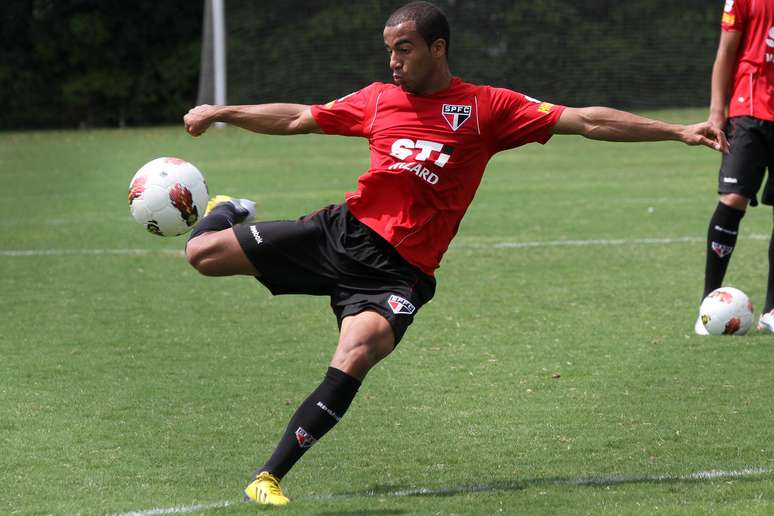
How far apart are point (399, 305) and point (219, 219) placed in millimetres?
1014

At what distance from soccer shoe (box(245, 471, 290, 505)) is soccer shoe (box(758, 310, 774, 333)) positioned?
4.40 m

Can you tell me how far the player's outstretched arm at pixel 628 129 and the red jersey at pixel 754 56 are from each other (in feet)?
9.52

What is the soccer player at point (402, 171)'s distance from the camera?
5.39m

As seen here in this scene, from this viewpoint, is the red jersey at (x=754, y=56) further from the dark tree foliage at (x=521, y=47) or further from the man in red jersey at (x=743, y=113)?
the dark tree foliage at (x=521, y=47)

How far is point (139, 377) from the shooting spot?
7.22 metres

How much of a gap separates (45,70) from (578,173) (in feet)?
69.7

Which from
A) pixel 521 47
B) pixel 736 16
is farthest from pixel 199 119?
pixel 521 47

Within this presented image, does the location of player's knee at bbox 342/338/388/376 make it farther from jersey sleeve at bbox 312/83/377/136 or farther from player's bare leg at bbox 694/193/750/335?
player's bare leg at bbox 694/193/750/335

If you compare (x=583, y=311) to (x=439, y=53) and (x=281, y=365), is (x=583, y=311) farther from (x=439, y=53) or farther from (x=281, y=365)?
(x=439, y=53)

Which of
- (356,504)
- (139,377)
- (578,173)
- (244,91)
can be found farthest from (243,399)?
(244,91)

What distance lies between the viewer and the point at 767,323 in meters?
8.32

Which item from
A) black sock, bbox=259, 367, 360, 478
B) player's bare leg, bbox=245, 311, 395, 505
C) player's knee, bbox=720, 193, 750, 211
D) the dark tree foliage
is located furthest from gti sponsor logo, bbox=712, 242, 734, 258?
the dark tree foliage

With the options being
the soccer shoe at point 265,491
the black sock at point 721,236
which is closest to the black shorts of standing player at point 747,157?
the black sock at point 721,236

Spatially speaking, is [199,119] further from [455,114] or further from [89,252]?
[89,252]
